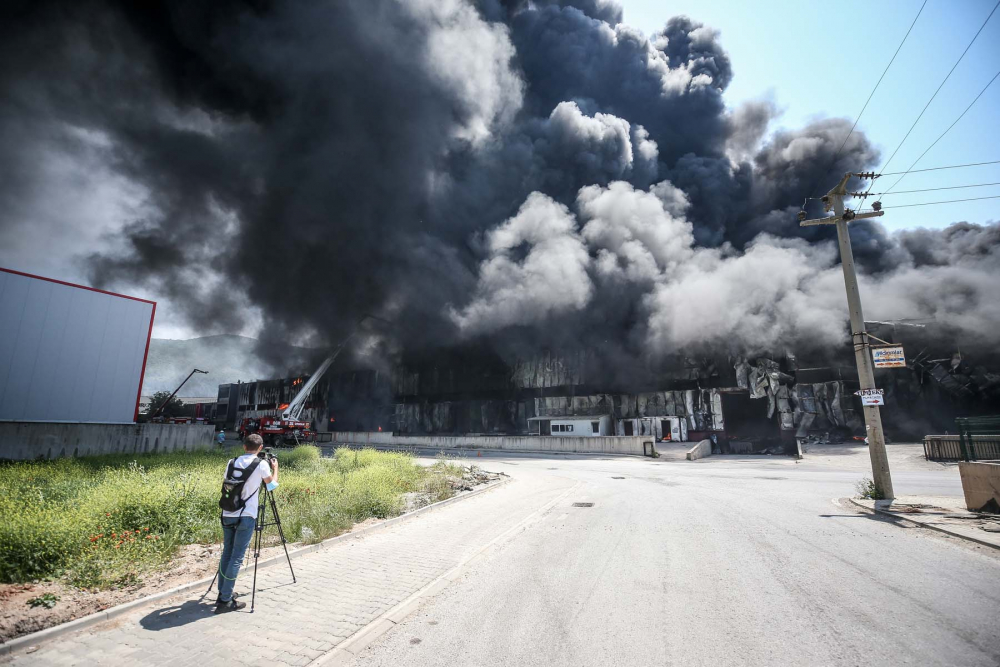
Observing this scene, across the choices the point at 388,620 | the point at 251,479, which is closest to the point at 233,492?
the point at 251,479

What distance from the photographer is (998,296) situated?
2605cm

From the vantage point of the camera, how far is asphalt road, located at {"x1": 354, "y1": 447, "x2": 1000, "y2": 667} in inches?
134

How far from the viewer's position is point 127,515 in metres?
6.71

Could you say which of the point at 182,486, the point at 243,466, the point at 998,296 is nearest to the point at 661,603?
the point at 243,466

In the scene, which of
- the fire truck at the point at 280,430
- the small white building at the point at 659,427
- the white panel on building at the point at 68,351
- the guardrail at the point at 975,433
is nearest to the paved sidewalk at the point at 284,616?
the guardrail at the point at 975,433

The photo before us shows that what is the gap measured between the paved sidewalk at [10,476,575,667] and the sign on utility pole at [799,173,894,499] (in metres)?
9.01

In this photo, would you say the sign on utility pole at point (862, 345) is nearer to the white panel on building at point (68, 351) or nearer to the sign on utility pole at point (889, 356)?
the sign on utility pole at point (889, 356)

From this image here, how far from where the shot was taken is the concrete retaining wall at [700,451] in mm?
25406

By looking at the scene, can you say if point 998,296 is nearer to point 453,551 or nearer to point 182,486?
point 453,551

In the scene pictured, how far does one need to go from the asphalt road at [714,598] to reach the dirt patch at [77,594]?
293cm

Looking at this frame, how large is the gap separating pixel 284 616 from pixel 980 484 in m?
12.0

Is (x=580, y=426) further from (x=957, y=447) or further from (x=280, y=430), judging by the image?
(x=280, y=430)

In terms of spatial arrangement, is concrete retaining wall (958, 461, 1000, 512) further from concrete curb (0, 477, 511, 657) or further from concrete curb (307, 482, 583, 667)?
concrete curb (0, 477, 511, 657)

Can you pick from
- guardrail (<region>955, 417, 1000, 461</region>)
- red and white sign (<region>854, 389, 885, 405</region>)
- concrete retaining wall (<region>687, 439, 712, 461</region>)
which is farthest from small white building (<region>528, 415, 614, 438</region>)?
red and white sign (<region>854, 389, 885, 405</region>)
